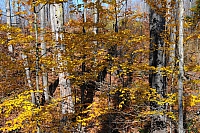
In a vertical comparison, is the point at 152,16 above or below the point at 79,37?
above

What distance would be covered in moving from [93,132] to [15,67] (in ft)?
19.2

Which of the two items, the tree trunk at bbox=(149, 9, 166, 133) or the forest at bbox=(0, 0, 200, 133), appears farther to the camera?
the tree trunk at bbox=(149, 9, 166, 133)

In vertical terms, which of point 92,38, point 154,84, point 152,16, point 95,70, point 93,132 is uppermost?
point 152,16

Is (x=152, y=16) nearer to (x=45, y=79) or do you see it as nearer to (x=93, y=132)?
(x=93, y=132)

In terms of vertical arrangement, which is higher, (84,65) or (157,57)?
(157,57)

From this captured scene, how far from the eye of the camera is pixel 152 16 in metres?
5.11

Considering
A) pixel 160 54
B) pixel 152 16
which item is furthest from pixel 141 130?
pixel 152 16

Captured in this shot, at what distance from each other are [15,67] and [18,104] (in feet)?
2.44

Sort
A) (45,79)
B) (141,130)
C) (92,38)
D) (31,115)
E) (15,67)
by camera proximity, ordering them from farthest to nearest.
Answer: (45,79) → (141,130) → (92,38) → (15,67) → (31,115)

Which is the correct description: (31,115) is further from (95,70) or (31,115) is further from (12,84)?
(12,84)

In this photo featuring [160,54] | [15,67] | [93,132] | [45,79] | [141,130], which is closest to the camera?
[15,67]

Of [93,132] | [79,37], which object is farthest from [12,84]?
[79,37]

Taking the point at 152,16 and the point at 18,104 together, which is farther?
the point at 152,16

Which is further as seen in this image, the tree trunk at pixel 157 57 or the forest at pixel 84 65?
the tree trunk at pixel 157 57
